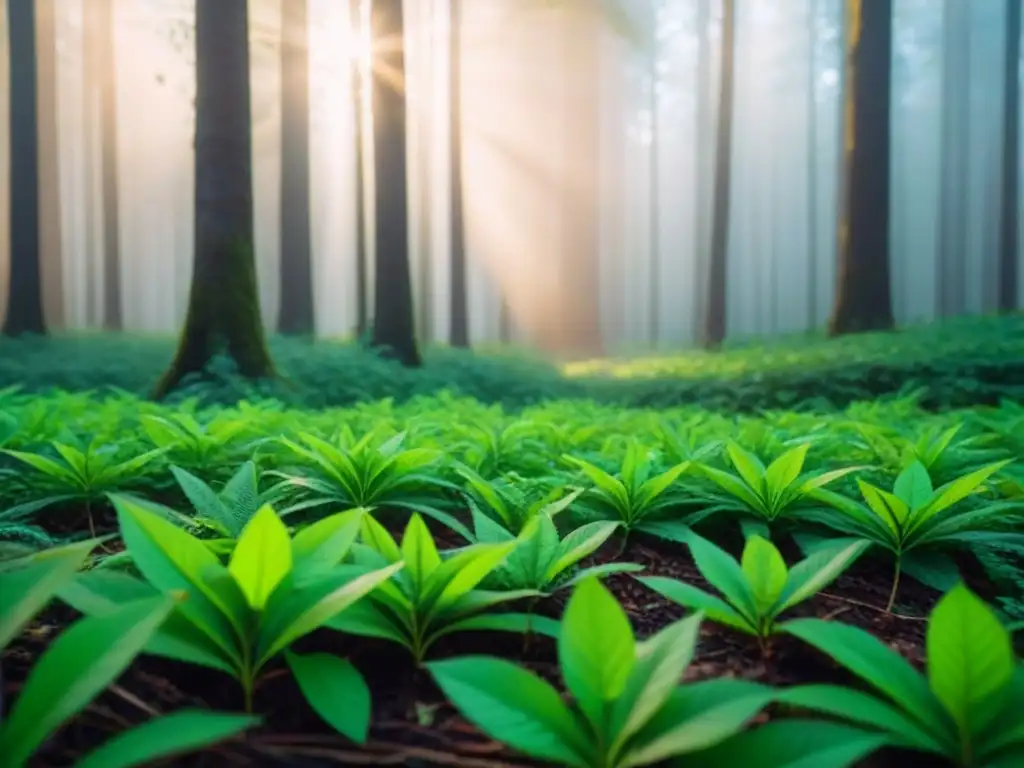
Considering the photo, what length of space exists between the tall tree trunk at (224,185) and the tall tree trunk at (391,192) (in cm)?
277

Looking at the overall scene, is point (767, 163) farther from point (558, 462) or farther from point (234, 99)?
point (558, 462)

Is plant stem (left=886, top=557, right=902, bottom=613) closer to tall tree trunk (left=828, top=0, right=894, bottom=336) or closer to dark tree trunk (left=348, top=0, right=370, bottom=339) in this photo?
tall tree trunk (left=828, top=0, right=894, bottom=336)

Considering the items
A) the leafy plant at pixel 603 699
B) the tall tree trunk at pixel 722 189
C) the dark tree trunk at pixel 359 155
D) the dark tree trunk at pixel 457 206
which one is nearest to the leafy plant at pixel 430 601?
the leafy plant at pixel 603 699

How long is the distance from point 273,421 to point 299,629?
2.35 meters

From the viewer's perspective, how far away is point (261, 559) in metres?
0.99

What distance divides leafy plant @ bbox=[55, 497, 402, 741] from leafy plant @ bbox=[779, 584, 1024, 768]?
0.59 metres

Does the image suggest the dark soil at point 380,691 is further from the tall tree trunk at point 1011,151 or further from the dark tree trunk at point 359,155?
the tall tree trunk at point 1011,151

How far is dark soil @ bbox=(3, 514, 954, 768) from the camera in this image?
0.87 m

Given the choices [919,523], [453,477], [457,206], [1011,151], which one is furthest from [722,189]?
[919,523]

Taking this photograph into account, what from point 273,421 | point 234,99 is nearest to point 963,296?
point 234,99

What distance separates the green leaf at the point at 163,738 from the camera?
708 mm

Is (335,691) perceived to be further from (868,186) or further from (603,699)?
(868,186)

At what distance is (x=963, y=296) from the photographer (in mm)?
24969

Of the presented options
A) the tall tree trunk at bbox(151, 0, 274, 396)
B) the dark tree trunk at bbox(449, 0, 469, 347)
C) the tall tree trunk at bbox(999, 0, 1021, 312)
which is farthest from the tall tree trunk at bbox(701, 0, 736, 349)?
the tall tree trunk at bbox(151, 0, 274, 396)
